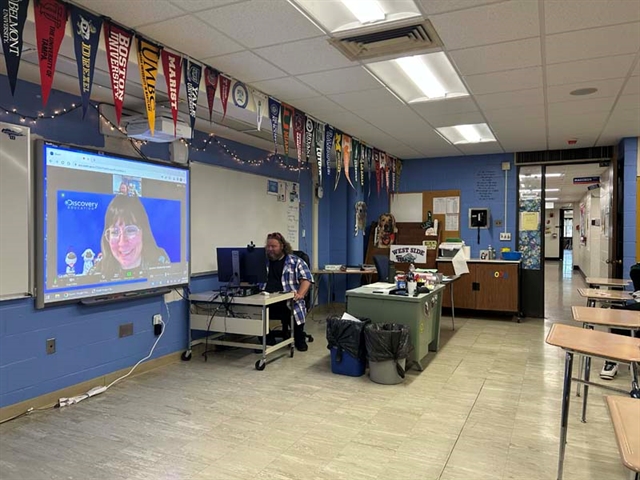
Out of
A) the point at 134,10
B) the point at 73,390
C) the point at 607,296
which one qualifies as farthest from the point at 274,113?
the point at 607,296

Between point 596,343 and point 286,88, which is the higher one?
point 286,88

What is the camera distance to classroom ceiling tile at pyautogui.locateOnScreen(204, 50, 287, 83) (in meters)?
3.35

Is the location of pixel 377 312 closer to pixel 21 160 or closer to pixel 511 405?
pixel 511 405

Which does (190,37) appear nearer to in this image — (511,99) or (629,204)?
(511,99)

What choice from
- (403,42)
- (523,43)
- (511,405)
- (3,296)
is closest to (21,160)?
→ (3,296)

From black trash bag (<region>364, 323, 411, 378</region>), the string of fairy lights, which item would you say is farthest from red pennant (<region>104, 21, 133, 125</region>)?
black trash bag (<region>364, 323, 411, 378</region>)

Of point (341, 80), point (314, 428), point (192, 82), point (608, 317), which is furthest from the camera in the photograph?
point (341, 80)

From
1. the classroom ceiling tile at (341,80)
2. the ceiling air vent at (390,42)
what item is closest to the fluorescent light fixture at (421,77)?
the classroom ceiling tile at (341,80)

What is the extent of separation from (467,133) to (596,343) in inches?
178

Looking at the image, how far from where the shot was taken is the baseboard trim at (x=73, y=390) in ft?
11.0

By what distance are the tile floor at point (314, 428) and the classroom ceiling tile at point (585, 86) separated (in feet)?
8.82

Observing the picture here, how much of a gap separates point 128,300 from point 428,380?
2955mm

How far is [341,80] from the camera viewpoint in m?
3.86

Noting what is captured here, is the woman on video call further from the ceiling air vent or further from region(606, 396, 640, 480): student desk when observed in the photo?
region(606, 396, 640, 480): student desk
